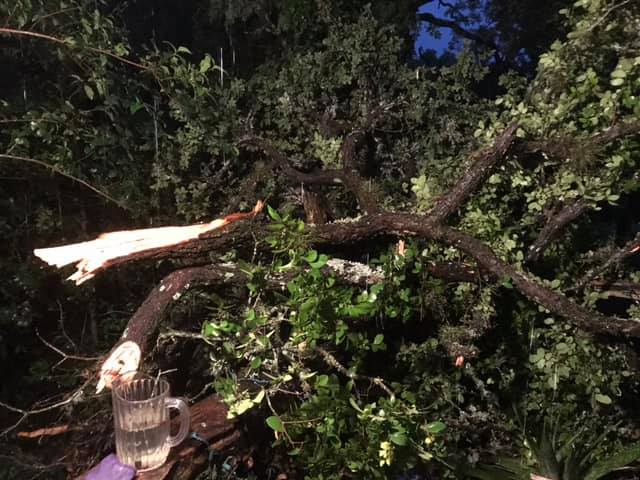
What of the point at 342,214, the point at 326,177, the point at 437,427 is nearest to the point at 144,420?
the point at 437,427

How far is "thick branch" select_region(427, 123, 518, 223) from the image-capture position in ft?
7.36

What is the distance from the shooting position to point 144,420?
68.2 inches

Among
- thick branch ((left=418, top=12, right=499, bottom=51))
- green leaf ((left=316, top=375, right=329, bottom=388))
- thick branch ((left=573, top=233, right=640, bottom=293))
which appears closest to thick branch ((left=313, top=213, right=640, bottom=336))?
thick branch ((left=573, top=233, right=640, bottom=293))

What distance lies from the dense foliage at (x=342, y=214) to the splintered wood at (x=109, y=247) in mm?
286

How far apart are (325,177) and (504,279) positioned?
112 centimetres

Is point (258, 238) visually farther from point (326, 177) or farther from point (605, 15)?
point (605, 15)

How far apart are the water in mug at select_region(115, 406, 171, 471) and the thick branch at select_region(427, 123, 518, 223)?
4.48 ft

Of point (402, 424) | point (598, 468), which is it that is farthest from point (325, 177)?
point (598, 468)

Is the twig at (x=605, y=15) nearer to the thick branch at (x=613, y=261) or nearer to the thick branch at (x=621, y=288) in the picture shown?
the thick branch at (x=613, y=261)

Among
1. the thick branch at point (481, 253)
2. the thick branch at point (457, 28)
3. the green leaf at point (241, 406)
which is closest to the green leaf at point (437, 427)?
the green leaf at point (241, 406)

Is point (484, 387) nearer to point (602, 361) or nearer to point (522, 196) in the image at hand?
point (602, 361)

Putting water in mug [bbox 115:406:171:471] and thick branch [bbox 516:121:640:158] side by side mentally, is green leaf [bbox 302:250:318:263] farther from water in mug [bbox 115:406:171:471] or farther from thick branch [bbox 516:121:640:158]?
thick branch [bbox 516:121:640:158]

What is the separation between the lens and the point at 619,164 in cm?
218

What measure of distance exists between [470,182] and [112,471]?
1795 millimetres
